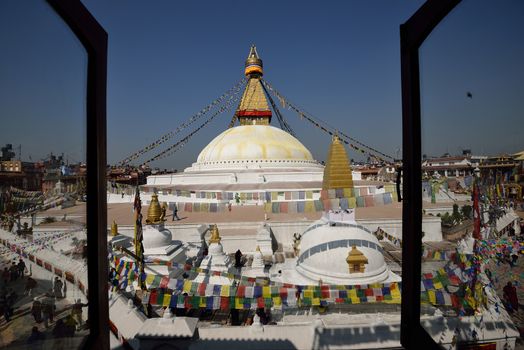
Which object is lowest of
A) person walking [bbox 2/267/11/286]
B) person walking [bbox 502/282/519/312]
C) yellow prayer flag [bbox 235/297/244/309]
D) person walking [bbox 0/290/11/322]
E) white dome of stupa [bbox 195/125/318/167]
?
yellow prayer flag [bbox 235/297/244/309]

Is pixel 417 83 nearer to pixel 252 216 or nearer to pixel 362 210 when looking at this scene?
pixel 252 216

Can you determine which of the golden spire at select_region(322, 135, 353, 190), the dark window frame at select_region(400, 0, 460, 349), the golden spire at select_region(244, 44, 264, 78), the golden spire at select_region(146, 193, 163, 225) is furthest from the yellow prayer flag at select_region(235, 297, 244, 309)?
the golden spire at select_region(244, 44, 264, 78)

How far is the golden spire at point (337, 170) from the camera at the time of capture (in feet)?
14.9

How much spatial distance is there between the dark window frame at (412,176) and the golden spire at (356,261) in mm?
2709

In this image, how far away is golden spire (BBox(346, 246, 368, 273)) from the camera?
388cm

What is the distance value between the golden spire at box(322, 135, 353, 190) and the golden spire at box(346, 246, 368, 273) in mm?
1094

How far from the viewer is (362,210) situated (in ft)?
30.2

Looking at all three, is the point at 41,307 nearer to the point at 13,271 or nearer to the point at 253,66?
the point at 13,271

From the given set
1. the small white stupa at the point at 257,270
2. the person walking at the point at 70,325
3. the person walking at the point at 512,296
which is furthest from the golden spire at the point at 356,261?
the person walking at the point at 70,325

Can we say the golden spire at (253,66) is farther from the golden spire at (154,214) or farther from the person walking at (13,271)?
the person walking at (13,271)

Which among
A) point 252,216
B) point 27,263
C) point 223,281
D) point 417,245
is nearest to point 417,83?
point 417,245

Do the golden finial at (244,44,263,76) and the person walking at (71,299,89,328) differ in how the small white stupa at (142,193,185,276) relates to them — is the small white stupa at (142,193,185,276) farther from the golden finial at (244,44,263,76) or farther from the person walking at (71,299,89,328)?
the golden finial at (244,44,263,76)

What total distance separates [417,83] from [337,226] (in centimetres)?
335

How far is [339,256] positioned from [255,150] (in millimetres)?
12517
